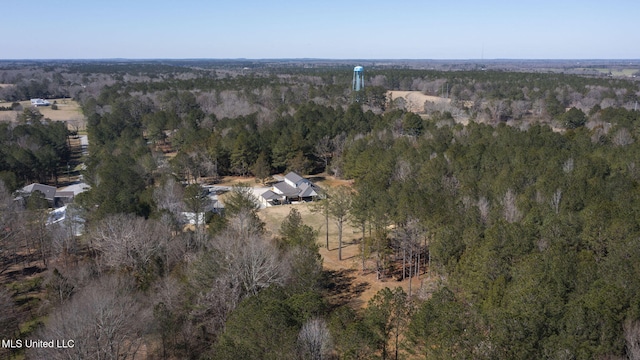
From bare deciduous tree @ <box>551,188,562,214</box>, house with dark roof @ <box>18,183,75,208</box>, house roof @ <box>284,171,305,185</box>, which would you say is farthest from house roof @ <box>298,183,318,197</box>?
bare deciduous tree @ <box>551,188,562,214</box>

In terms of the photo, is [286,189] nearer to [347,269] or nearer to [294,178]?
[294,178]

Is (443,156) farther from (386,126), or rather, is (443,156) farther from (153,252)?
(153,252)

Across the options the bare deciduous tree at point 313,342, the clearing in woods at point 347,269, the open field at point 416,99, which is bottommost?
the clearing in woods at point 347,269

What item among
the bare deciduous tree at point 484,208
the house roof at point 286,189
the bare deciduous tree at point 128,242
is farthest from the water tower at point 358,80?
the bare deciduous tree at point 128,242

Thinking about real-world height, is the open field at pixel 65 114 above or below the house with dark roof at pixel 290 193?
above

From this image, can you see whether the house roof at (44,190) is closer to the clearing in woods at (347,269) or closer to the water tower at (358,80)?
the clearing in woods at (347,269)

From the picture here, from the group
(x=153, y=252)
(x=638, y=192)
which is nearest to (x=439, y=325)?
(x=153, y=252)
